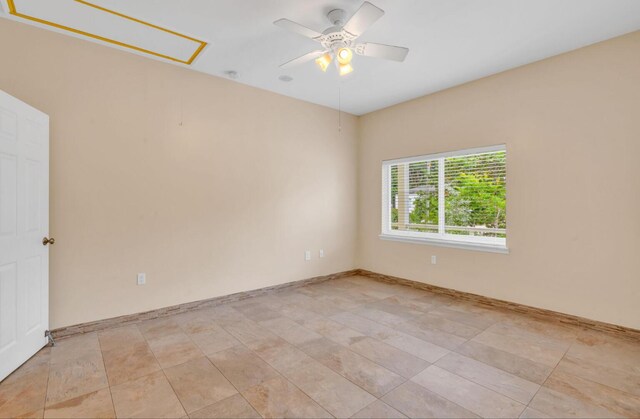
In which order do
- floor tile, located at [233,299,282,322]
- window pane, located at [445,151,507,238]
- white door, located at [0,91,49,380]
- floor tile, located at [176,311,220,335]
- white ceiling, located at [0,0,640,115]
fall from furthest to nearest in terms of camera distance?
window pane, located at [445,151,507,238] < floor tile, located at [233,299,282,322] < floor tile, located at [176,311,220,335] < white ceiling, located at [0,0,640,115] < white door, located at [0,91,49,380]

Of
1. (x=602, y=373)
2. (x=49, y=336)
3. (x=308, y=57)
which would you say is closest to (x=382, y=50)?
(x=308, y=57)

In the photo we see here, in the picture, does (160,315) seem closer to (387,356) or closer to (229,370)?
(229,370)

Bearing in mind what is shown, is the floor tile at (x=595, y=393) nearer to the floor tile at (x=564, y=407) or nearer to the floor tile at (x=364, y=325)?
the floor tile at (x=564, y=407)

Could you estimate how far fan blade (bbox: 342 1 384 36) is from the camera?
2076mm

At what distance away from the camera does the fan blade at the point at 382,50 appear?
2510 millimetres

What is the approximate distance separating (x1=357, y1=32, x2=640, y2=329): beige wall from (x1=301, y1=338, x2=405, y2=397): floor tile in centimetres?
225

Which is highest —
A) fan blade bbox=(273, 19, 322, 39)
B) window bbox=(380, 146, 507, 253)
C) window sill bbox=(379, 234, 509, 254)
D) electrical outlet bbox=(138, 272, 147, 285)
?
fan blade bbox=(273, 19, 322, 39)

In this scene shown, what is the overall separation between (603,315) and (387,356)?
2285 mm

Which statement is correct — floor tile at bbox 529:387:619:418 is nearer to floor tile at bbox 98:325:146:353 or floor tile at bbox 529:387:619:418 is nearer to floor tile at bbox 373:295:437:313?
floor tile at bbox 373:295:437:313

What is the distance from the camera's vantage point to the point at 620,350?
2676 millimetres

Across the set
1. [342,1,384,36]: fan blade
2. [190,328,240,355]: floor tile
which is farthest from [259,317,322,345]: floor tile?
[342,1,384,36]: fan blade

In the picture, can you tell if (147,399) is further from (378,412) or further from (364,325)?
(364,325)

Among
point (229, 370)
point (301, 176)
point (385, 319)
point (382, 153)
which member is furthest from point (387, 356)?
point (382, 153)

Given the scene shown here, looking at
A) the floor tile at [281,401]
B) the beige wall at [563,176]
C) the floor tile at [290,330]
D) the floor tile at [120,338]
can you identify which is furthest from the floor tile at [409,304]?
the floor tile at [120,338]
